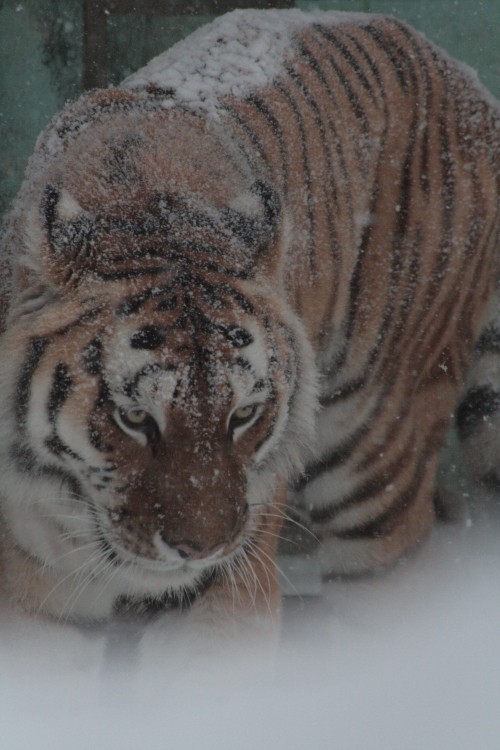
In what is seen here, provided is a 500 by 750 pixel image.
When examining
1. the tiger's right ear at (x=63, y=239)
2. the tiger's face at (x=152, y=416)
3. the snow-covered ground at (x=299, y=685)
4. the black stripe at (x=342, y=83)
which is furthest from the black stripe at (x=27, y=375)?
the black stripe at (x=342, y=83)

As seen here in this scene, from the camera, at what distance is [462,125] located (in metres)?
2.30

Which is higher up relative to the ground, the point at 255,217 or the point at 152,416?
the point at 255,217

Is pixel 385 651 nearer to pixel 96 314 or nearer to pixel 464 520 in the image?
pixel 464 520

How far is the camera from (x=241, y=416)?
5.51ft

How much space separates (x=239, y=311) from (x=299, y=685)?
0.77 m

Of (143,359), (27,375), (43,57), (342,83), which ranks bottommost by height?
(27,375)

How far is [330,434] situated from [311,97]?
0.76 m

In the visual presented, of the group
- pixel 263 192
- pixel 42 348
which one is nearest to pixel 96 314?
pixel 42 348

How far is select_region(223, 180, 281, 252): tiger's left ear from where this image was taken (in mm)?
1799

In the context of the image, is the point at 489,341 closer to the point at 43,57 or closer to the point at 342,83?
the point at 342,83

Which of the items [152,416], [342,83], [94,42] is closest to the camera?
[152,416]

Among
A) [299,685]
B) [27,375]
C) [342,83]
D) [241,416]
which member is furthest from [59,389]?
[342,83]

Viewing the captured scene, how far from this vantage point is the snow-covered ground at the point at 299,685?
1685mm

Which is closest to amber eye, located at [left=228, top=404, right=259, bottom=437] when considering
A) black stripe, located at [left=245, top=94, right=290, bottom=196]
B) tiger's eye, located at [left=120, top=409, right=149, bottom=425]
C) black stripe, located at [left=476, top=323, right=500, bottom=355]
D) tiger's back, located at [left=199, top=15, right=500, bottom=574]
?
tiger's eye, located at [left=120, top=409, right=149, bottom=425]
